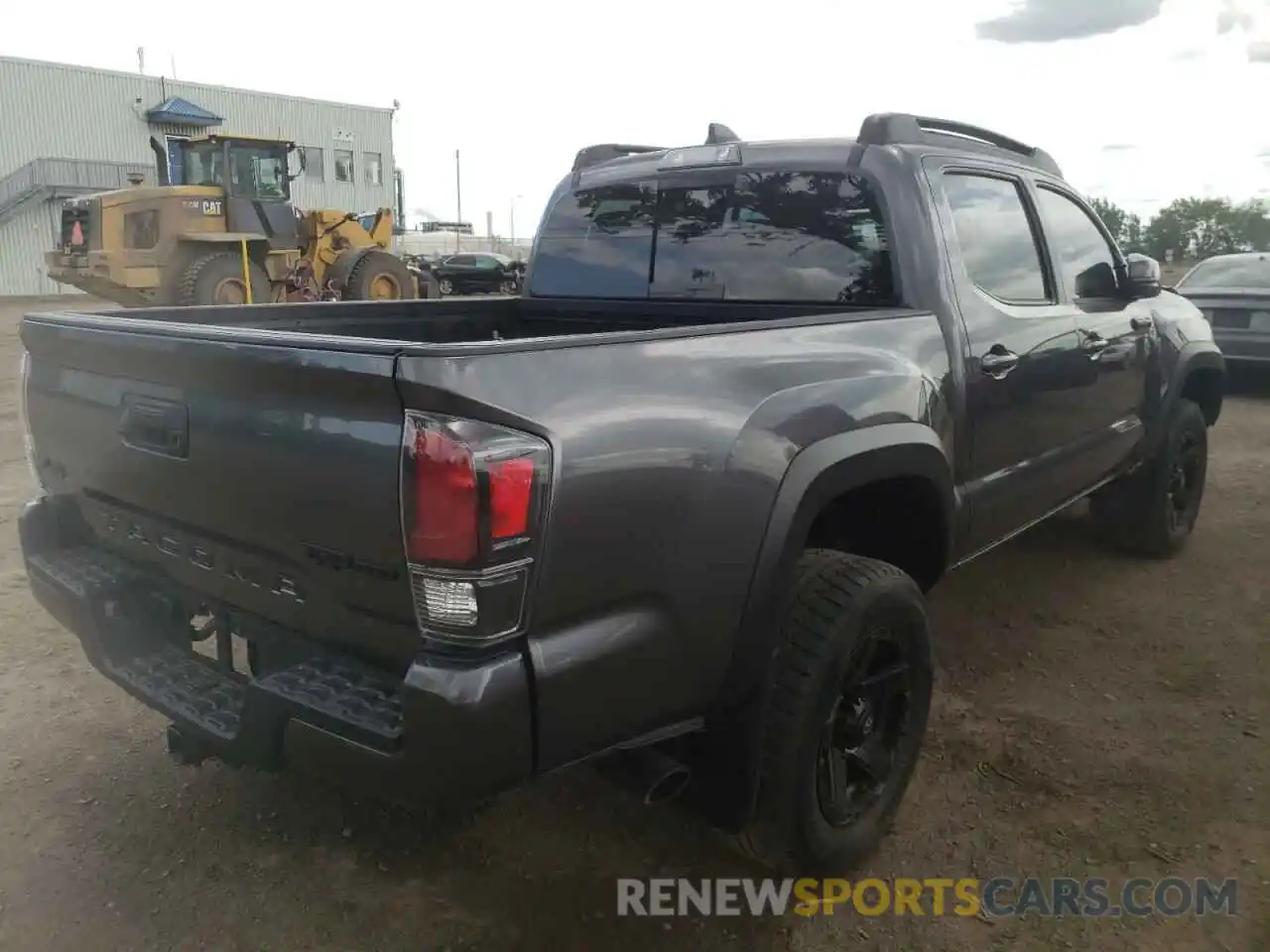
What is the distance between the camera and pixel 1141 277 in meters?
4.40

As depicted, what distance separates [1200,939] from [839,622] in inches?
46.4

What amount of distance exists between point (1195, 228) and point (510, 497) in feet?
104

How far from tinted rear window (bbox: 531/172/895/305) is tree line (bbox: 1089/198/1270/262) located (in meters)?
22.1

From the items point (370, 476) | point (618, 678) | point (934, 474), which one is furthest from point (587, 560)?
point (934, 474)

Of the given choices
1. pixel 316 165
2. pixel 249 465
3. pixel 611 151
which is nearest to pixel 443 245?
pixel 316 165

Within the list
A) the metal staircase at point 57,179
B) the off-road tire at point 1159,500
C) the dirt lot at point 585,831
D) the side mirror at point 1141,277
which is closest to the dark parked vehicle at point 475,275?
the metal staircase at point 57,179

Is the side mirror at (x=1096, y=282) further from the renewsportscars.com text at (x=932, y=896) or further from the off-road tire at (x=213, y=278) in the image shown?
the off-road tire at (x=213, y=278)

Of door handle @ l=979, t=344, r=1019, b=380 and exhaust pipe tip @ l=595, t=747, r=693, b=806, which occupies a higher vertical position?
door handle @ l=979, t=344, r=1019, b=380

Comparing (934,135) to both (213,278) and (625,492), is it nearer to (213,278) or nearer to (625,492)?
(625,492)

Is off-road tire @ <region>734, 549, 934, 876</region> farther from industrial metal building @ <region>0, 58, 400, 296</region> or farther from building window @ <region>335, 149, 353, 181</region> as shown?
building window @ <region>335, 149, 353, 181</region>

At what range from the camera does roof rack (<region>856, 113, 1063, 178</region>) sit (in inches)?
131

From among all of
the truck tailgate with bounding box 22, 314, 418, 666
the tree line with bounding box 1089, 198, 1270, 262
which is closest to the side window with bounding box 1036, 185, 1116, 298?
the truck tailgate with bounding box 22, 314, 418, 666

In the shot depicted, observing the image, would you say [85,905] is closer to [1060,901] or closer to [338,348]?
[338,348]

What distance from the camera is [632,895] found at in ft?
8.74
